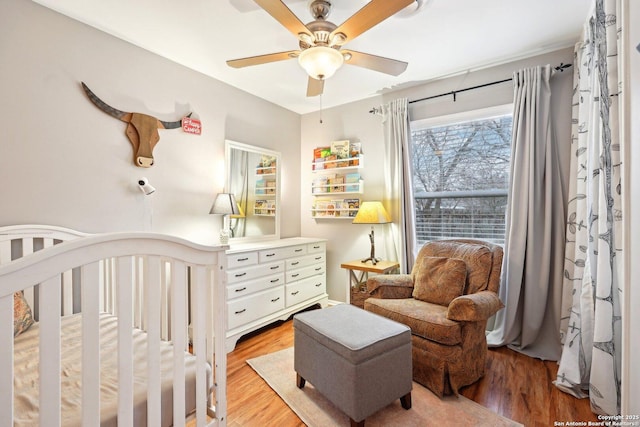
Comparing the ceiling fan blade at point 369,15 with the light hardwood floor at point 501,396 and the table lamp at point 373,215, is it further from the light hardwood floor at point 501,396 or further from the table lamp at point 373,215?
the light hardwood floor at point 501,396

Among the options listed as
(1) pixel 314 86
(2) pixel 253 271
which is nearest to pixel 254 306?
(2) pixel 253 271

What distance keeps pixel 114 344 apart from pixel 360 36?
7.93ft

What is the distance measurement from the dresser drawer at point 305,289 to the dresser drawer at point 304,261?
0.57 feet

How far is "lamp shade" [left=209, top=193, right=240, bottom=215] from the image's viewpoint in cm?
273

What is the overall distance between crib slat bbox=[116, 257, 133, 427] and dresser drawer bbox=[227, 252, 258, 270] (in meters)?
1.48

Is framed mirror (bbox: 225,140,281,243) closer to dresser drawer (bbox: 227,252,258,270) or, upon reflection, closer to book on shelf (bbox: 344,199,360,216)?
dresser drawer (bbox: 227,252,258,270)

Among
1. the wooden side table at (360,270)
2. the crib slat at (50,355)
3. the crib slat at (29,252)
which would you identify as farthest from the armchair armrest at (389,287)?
the crib slat at (29,252)

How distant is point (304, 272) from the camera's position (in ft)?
10.5

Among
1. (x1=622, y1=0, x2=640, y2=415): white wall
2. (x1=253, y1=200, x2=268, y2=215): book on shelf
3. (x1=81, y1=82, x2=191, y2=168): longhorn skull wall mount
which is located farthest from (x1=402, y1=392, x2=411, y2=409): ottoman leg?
(x1=81, y1=82, x2=191, y2=168): longhorn skull wall mount

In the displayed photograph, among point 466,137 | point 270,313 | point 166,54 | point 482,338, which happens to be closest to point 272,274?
point 270,313

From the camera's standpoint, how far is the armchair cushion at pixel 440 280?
2236 millimetres

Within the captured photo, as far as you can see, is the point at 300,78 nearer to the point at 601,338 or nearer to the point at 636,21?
the point at 636,21

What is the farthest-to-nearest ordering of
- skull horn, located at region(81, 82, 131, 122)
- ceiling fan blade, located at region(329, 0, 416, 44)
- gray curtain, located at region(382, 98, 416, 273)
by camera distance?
gray curtain, located at region(382, 98, 416, 273), skull horn, located at region(81, 82, 131, 122), ceiling fan blade, located at region(329, 0, 416, 44)

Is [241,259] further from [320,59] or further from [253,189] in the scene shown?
[320,59]
